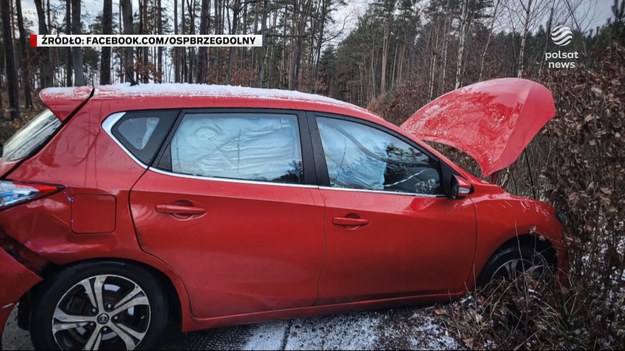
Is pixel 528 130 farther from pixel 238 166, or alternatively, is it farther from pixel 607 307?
pixel 238 166

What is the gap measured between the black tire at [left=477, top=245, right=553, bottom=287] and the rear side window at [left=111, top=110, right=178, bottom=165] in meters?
2.69

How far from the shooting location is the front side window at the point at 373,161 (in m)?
2.60

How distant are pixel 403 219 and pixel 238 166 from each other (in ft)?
4.05

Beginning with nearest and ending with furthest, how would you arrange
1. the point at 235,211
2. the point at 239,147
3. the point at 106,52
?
the point at 235,211
the point at 239,147
the point at 106,52

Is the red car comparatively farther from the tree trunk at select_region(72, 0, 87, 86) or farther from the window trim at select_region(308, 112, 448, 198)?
the tree trunk at select_region(72, 0, 87, 86)

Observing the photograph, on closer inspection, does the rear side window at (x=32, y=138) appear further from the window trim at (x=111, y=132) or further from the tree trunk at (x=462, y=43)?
the tree trunk at (x=462, y=43)

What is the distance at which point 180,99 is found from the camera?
235cm

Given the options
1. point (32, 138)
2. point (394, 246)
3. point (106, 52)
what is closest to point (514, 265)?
point (394, 246)

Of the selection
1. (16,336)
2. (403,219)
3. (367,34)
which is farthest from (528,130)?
(367,34)

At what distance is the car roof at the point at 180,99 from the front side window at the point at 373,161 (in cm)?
14

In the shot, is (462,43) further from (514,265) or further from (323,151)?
(323,151)

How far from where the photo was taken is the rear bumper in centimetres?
192

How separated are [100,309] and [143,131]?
109cm

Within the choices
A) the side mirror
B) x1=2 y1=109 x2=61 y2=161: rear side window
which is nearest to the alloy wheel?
x1=2 y1=109 x2=61 y2=161: rear side window
